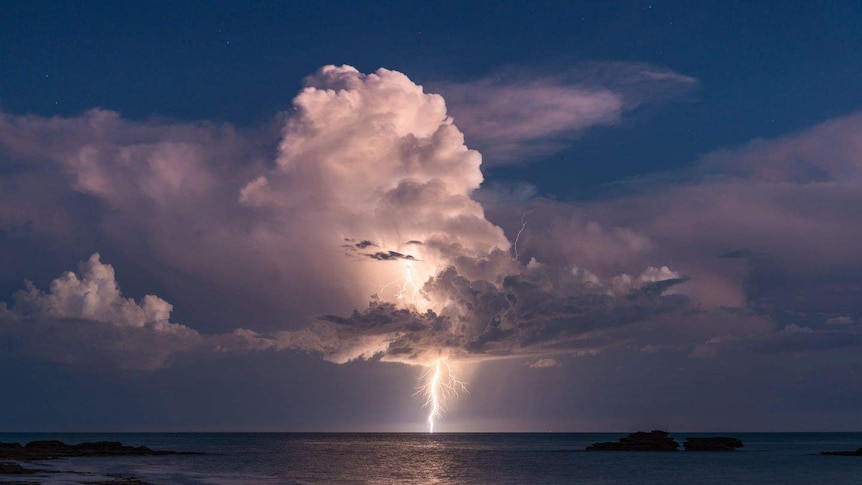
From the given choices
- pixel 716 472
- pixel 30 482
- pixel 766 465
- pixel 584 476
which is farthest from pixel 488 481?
pixel 766 465

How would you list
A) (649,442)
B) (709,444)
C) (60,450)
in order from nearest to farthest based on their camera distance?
1. (60,450)
2. (649,442)
3. (709,444)

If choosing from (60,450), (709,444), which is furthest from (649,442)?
(60,450)

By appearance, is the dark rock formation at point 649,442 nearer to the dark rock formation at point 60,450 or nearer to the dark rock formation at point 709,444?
the dark rock formation at point 709,444

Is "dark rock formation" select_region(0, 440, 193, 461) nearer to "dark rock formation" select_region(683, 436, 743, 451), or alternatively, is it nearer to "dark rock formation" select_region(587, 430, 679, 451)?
"dark rock formation" select_region(587, 430, 679, 451)

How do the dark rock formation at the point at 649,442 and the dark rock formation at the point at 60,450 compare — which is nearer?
the dark rock formation at the point at 60,450

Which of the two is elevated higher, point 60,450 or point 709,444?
point 709,444

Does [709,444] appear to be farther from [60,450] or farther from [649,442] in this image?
[60,450]

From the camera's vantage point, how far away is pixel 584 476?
109 meters

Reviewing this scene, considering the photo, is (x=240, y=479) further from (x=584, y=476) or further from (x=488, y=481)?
(x=584, y=476)

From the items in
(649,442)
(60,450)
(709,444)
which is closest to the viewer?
(60,450)

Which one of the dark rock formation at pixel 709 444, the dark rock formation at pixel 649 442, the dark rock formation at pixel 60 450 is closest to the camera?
the dark rock formation at pixel 60 450

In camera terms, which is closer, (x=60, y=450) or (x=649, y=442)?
(x=60, y=450)

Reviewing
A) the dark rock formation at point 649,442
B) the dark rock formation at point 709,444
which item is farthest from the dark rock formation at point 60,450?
the dark rock formation at point 709,444

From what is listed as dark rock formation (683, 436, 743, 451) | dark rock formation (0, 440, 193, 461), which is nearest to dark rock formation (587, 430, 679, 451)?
dark rock formation (683, 436, 743, 451)
